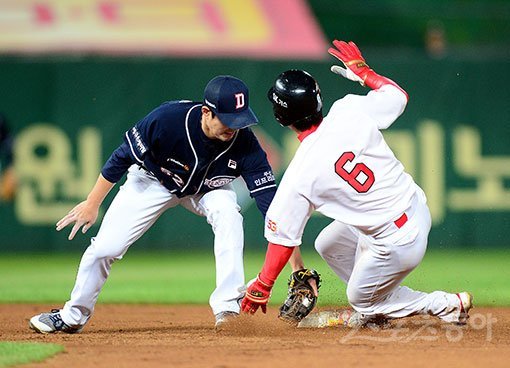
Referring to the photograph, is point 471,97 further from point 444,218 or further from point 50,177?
point 50,177

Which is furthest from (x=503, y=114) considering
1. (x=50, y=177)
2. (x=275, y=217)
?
(x=275, y=217)

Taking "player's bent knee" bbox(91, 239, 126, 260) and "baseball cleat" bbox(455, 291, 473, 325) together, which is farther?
"baseball cleat" bbox(455, 291, 473, 325)

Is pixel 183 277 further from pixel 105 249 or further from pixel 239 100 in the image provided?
pixel 239 100

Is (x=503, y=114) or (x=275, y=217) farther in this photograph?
(x=503, y=114)

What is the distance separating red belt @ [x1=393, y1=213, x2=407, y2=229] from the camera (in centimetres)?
608

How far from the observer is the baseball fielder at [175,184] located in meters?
6.42

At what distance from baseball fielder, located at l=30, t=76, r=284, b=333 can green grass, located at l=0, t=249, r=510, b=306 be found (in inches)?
80.6

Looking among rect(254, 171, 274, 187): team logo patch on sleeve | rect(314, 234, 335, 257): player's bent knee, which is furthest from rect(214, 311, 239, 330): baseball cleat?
rect(254, 171, 274, 187): team logo patch on sleeve

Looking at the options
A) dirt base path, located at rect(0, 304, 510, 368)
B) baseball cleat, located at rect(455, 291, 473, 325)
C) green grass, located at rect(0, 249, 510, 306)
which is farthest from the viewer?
green grass, located at rect(0, 249, 510, 306)

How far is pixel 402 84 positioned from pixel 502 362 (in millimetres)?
8738

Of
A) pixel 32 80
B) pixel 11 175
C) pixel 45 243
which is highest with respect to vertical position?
pixel 32 80

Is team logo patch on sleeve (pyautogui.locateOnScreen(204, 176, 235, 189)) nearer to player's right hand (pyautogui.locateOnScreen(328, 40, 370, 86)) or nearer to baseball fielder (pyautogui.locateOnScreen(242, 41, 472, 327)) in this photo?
baseball fielder (pyautogui.locateOnScreen(242, 41, 472, 327))

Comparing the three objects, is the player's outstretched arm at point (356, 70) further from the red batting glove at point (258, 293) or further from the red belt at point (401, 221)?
the red batting glove at point (258, 293)

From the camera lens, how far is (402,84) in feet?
44.4
